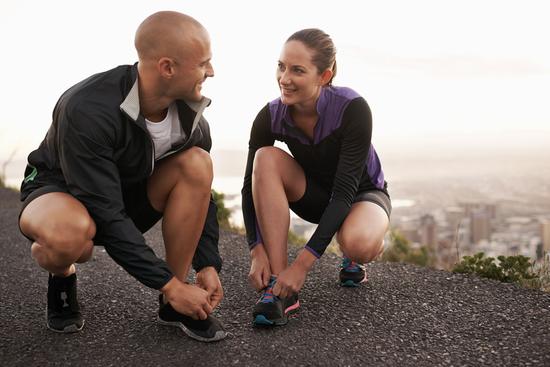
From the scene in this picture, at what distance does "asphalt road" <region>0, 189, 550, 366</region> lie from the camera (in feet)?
8.33

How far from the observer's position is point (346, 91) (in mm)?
3252

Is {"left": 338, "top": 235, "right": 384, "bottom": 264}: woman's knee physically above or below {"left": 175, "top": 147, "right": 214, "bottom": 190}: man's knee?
below

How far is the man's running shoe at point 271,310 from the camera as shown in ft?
9.20

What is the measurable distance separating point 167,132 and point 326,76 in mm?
949

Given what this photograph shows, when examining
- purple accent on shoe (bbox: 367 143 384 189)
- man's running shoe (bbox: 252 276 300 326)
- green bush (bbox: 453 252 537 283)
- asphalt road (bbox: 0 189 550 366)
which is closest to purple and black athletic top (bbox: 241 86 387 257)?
purple accent on shoe (bbox: 367 143 384 189)

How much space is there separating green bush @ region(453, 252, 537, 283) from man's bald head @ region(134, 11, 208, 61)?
2347mm

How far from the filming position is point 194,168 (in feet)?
8.79

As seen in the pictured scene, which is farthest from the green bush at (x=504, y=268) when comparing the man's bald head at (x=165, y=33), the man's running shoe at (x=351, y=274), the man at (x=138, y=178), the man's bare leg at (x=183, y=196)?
the man's bald head at (x=165, y=33)

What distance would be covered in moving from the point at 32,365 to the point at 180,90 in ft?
4.07

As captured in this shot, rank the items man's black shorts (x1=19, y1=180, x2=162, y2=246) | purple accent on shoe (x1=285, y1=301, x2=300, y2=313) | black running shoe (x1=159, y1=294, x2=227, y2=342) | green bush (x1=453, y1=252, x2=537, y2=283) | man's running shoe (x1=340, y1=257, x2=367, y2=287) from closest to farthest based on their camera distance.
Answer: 1. black running shoe (x1=159, y1=294, x2=227, y2=342)
2. man's black shorts (x1=19, y1=180, x2=162, y2=246)
3. purple accent on shoe (x1=285, y1=301, x2=300, y2=313)
4. man's running shoe (x1=340, y1=257, x2=367, y2=287)
5. green bush (x1=453, y1=252, x2=537, y2=283)

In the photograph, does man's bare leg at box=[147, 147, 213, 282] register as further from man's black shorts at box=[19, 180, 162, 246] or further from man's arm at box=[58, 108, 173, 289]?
man's arm at box=[58, 108, 173, 289]

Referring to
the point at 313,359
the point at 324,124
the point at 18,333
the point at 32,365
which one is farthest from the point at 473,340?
the point at 18,333

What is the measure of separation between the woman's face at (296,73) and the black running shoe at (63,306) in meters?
1.33

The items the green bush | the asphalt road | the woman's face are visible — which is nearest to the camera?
the asphalt road
